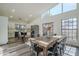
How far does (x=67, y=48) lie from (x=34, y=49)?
79cm

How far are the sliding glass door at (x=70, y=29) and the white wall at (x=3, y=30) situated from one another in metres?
1.36

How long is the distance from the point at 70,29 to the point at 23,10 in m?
1.23

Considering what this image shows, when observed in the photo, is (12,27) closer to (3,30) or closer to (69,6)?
(3,30)

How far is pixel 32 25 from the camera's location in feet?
8.25

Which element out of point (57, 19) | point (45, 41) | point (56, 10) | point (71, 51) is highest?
point (56, 10)

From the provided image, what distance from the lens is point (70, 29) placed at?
2420mm

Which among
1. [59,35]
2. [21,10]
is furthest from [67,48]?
[21,10]

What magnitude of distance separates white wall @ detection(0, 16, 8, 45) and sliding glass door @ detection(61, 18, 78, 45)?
1.36m

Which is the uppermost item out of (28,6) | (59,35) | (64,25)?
(28,6)

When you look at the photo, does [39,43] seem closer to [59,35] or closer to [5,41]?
[59,35]

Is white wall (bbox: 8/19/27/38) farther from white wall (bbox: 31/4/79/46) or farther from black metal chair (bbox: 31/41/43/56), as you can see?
black metal chair (bbox: 31/41/43/56)

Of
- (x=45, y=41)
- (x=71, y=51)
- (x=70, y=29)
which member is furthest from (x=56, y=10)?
(x=71, y=51)

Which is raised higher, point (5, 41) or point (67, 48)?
point (5, 41)

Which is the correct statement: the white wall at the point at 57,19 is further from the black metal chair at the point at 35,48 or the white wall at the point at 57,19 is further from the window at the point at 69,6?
the black metal chair at the point at 35,48
